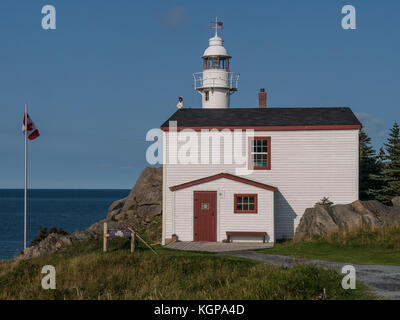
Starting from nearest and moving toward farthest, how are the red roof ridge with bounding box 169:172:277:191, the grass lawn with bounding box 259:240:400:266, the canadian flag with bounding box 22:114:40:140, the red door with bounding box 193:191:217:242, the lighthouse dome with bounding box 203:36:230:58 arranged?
the grass lawn with bounding box 259:240:400:266 → the red roof ridge with bounding box 169:172:277:191 → the red door with bounding box 193:191:217:242 → the canadian flag with bounding box 22:114:40:140 → the lighthouse dome with bounding box 203:36:230:58

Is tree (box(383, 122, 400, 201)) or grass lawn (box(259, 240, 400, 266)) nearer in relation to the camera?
grass lawn (box(259, 240, 400, 266))

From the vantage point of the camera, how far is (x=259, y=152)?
25859 millimetres

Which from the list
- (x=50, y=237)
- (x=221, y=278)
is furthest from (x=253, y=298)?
(x=50, y=237)

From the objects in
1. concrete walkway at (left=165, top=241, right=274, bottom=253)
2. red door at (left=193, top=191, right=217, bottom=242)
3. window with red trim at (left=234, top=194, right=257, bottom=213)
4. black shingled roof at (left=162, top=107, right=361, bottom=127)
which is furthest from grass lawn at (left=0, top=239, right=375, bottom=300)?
black shingled roof at (left=162, top=107, right=361, bottom=127)

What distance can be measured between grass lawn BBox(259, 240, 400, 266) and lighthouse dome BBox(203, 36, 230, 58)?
16.7 metres

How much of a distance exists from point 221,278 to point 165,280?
1.50m

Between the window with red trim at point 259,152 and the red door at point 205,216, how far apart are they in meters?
2.63

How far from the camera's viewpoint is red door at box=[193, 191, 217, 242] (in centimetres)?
2473

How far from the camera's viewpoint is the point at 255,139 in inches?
1018

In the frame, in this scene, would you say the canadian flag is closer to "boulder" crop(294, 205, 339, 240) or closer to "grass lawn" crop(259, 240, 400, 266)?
"grass lawn" crop(259, 240, 400, 266)

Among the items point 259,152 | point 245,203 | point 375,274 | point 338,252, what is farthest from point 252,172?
point 375,274

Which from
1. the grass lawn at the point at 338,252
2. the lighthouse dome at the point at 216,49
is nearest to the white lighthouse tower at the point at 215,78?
the lighthouse dome at the point at 216,49

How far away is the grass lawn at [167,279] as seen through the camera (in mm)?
11852

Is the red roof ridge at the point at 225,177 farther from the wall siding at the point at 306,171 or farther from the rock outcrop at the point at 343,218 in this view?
the rock outcrop at the point at 343,218
